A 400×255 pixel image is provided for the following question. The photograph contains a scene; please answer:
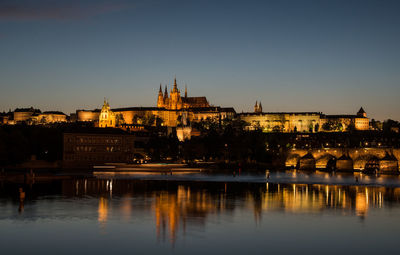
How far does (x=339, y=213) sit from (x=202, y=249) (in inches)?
541

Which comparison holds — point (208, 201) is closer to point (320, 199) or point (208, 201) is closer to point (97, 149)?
point (320, 199)

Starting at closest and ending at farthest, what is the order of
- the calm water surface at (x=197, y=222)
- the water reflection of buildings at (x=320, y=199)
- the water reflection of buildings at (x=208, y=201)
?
1. the calm water surface at (x=197, y=222)
2. the water reflection of buildings at (x=208, y=201)
3. the water reflection of buildings at (x=320, y=199)

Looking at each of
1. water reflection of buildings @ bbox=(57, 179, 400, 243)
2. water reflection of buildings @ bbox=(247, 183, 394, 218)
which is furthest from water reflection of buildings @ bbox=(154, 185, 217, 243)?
water reflection of buildings @ bbox=(247, 183, 394, 218)

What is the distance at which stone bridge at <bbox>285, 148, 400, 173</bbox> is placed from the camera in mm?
89125

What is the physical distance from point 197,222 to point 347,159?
7212 cm

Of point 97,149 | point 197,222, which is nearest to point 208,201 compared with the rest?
point 197,222

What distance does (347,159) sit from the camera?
98.8 m

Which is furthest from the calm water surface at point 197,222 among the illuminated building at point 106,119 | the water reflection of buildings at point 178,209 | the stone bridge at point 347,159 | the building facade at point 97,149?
the illuminated building at point 106,119

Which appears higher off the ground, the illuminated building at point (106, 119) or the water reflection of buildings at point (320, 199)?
the illuminated building at point (106, 119)

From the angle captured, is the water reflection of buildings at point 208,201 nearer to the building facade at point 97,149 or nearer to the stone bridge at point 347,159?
the stone bridge at point 347,159

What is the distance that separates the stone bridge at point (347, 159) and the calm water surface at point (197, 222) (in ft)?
138

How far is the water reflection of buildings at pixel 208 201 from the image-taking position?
32781mm

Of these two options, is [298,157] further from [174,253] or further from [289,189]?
[174,253]

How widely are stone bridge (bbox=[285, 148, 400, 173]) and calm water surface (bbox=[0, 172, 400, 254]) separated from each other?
42.2 metres
